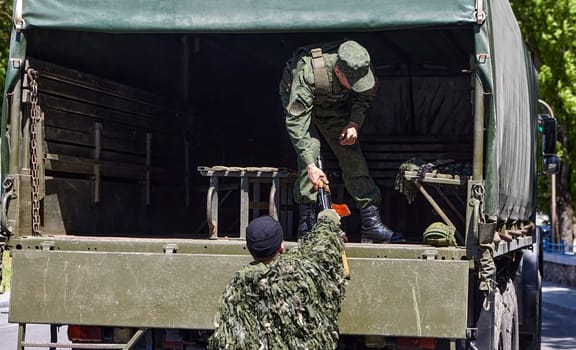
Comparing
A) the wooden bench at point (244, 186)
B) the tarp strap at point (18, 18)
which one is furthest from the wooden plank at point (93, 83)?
the wooden bench at point (244, 186)

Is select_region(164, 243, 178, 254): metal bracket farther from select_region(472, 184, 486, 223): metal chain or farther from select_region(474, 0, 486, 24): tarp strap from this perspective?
select_region(474, 0, 486, 24): tarp strap

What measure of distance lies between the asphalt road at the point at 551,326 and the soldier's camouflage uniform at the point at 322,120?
12.0ft

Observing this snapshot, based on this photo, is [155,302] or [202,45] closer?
[155,302]

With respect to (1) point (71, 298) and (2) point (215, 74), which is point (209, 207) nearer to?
(1) point (71, 298)

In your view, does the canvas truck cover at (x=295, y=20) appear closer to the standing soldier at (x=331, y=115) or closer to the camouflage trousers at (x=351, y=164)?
the standing soldier at (x=331, y=115)

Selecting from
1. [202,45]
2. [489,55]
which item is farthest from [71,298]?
[202,45]

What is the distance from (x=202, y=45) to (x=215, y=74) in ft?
2.15

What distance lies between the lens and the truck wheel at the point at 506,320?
24.7 feet

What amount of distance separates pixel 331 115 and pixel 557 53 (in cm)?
2098

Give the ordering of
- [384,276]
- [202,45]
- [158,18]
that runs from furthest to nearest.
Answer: [202,45]
[158,18]
[384,276]

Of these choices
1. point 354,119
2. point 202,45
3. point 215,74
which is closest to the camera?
point 354,119

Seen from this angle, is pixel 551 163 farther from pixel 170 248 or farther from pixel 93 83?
pixel 170 248

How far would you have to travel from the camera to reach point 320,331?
4.77 metres

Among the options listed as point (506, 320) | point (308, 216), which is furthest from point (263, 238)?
point (506, 320)
